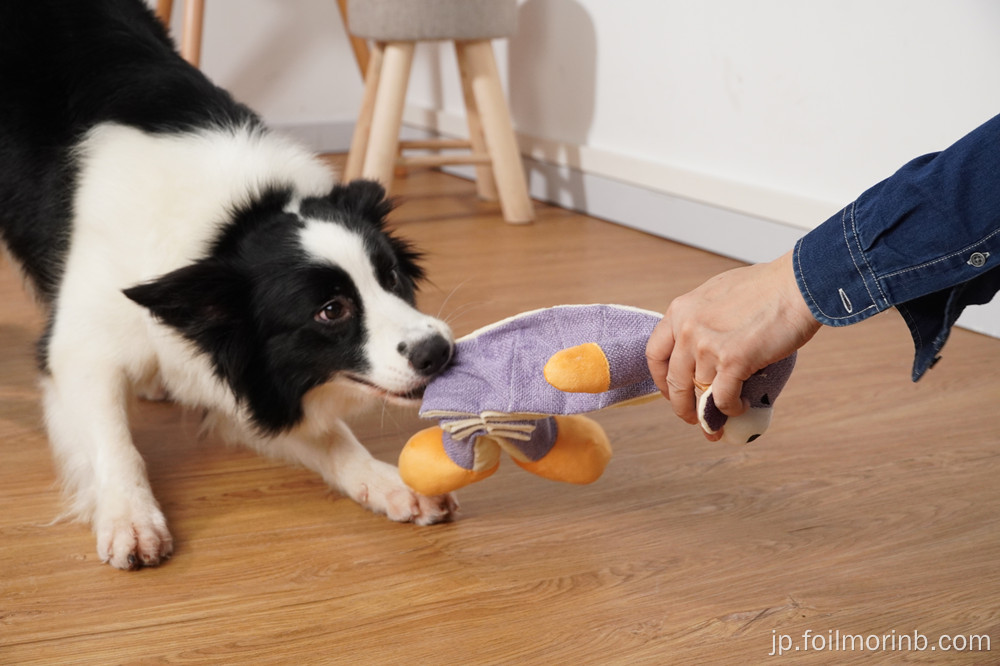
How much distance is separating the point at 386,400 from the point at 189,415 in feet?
1.89

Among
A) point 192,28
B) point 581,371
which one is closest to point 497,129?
point 192,28

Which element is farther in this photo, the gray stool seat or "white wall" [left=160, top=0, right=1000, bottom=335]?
the gray stool seat

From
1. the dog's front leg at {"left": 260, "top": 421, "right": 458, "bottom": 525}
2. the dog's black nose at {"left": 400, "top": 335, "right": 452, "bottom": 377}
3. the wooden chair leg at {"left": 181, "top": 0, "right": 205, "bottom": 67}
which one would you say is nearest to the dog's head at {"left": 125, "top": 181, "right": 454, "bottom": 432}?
the dog's black nose at {"left": 400, "top": 335, "right": 452, "bottom": 377}

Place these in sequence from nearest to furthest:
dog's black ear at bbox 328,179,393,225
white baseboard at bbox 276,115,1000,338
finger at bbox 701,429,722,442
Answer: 1. finger at bbox 701,429,722,442
2. dog's black ear at bbox 328,179,393,225
3. white baseboard at bbox 276,115,1000,338

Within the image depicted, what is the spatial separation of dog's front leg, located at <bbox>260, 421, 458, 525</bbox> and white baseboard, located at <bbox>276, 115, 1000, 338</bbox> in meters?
0.98

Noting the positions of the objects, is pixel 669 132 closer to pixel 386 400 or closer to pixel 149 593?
pixel 386 400

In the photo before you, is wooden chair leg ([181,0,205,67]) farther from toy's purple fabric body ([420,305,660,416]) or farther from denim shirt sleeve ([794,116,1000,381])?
denim shirt sleeve ([794,116,1000,381])

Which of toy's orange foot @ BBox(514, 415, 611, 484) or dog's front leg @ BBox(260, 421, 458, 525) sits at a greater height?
toy's orange foot @ BBox(514, 415, 611, 484)

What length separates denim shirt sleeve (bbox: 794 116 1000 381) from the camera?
74 cm

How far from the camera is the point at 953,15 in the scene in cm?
196

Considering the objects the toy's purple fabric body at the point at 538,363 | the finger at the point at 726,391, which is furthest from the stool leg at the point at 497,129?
the finger at the point at 726,391

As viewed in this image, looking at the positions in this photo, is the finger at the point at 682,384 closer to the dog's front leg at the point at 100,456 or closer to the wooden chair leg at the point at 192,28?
the dog's front leg at the point at 100,456

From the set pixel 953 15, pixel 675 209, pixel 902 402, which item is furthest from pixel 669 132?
pixel 902 402

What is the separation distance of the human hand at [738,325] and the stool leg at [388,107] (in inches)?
88.5
